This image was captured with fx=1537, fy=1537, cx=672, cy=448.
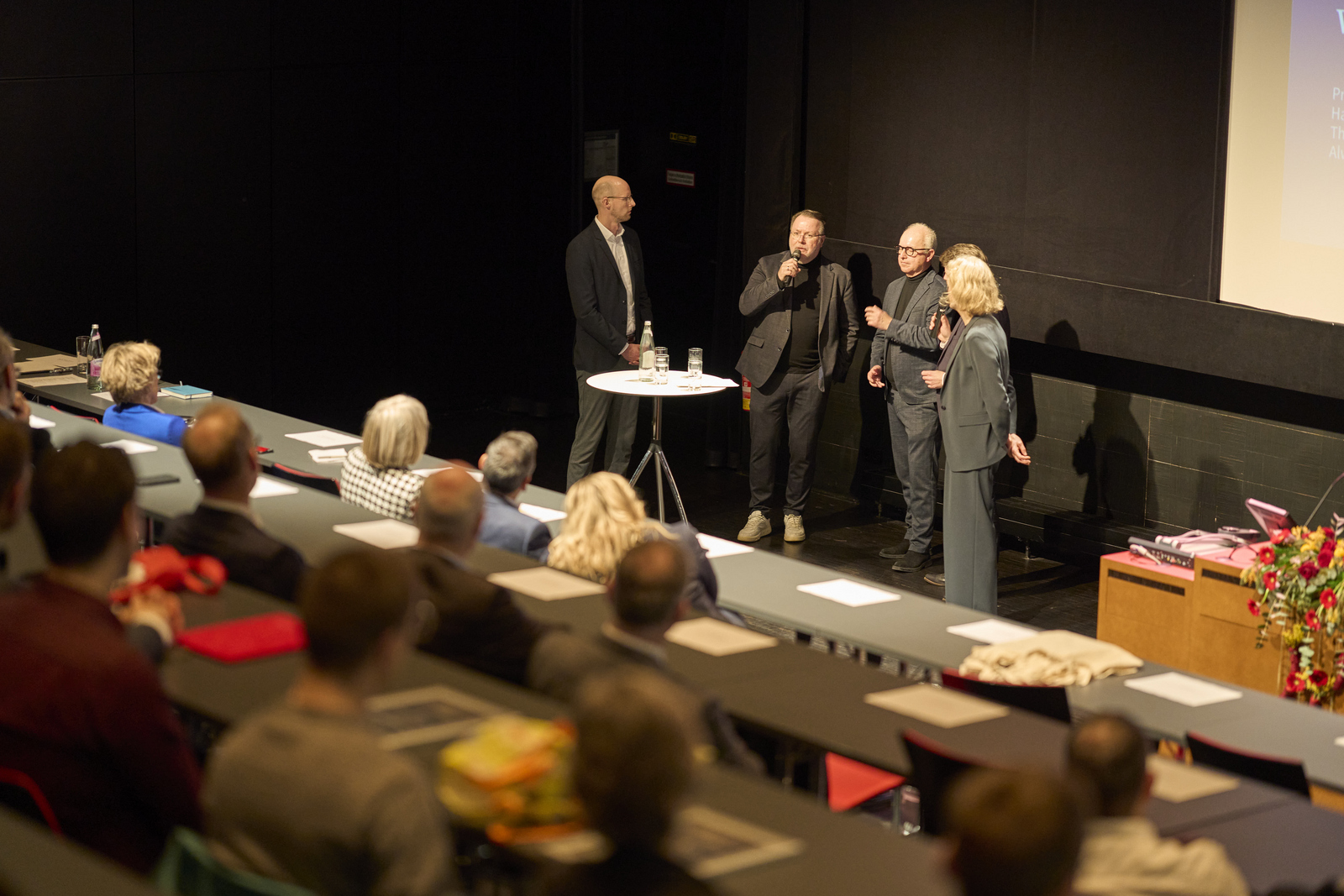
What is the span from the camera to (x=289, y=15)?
9109 millimetres

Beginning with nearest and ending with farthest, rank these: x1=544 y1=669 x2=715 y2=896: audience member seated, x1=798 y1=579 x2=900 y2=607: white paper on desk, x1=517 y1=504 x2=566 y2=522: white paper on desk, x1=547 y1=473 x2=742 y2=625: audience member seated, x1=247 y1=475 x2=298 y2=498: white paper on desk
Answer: x1=544 y1=669 x2=715 y2=896: audience member seated → x1=547 y1=473 x2=742 y2=625: audience member seated → x1=798 y1=579 x2=900 y2=607: white paper on desk → x1=247 y1=475 x2=298 y2=498: white paper on desk → x1=517 y1=504 x2=566 y2=522: white paper on desk

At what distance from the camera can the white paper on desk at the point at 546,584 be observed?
3855 mm

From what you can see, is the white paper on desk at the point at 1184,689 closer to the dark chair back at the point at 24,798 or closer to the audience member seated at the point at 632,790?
the audience member seated at the point at 632,790

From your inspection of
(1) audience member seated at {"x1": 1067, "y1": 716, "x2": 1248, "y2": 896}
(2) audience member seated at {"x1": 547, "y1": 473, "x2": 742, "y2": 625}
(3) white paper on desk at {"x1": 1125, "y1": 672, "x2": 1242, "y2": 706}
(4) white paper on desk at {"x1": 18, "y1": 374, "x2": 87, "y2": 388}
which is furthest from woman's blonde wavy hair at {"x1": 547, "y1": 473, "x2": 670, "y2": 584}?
(4) white paper on desk at {"x1": 18, "y1": 374, "x2": 87, "y2": 388}

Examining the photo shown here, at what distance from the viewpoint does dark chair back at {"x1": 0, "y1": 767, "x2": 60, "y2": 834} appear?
2152 mm

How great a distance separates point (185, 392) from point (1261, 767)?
218 inches

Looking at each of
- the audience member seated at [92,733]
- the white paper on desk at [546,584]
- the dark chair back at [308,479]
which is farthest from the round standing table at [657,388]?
the audience member seated at [92,733]

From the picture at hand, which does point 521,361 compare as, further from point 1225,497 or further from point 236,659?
point 236,659

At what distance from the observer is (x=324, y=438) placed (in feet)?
21.3

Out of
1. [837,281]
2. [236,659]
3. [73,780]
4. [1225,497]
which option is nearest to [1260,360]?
[1225,497]

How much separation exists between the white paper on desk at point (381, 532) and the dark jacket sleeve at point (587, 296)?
3.27 metres

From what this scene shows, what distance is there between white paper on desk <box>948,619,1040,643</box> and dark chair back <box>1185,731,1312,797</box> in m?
0.92

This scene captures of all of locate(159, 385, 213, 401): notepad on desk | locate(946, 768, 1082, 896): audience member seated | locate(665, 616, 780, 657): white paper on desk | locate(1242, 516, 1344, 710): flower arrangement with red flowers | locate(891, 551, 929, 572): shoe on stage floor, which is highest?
locate(946, 768, 1082, 896): audience member seated

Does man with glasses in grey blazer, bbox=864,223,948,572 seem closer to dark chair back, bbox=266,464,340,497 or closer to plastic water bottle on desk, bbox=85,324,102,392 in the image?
dark chair back, bbox=266,464,340,497
